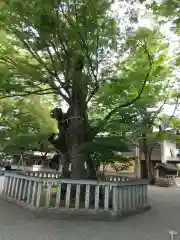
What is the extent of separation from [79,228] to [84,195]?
1.48m

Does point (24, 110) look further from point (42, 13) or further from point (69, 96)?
point (42, 13)

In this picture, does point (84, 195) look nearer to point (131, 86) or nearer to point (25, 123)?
point (25, 123)

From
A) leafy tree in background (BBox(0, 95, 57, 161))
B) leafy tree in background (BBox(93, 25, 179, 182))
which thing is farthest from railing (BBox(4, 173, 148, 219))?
leafy tree in background (BBox(93, 25, 179, 182))

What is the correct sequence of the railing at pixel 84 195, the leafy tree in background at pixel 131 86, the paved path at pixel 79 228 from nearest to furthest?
1. the paved path at pixel 79 228
2. the railing at pixel 84 195
3. the leafy tree in background at pixel 131 86

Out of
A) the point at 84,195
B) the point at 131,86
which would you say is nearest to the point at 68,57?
the point at 131,86

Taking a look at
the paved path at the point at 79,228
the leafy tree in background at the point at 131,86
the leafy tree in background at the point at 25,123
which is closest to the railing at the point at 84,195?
the paved path at the point at 79,228

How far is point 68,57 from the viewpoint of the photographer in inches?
271

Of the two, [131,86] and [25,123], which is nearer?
[131,86]

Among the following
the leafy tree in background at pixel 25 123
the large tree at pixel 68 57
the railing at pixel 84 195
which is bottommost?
the railing at pixel 84 195

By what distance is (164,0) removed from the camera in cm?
513

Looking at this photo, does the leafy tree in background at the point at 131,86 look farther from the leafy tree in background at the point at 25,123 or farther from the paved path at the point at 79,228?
the paved path at the point at 79,228

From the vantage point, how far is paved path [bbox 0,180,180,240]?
A: 414 cm

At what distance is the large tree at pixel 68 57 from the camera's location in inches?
226

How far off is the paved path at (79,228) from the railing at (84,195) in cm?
36
